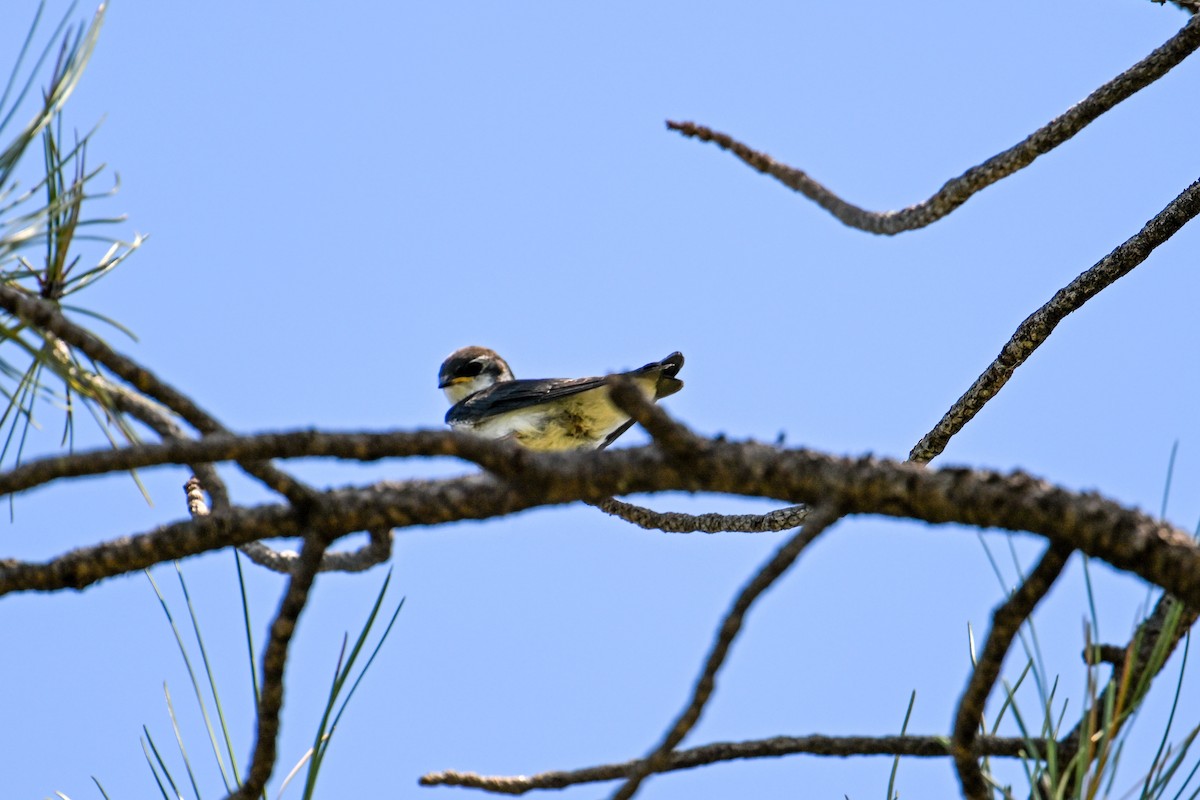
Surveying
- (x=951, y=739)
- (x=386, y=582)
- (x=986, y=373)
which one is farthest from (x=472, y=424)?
(x=951, y=739)

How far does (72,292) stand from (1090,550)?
6.71 ft

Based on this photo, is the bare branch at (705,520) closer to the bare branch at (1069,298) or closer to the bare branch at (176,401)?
the bare branch at (1069,298)

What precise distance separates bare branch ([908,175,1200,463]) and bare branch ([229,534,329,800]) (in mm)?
2172

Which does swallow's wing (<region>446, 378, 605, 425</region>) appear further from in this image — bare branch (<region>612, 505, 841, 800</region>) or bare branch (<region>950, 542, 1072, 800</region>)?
bare branch (<region>612, 505, 841, 800</region>)

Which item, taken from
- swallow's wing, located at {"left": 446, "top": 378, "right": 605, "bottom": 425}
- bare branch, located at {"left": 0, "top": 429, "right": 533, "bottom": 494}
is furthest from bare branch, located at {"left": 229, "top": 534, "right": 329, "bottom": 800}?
swallow's wing, located at {"left": 446, "top": 378, "right": 605, "bottom": 425}

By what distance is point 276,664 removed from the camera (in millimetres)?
1599

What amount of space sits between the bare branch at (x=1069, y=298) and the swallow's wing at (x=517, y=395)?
336 centimetres

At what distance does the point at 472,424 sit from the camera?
23.7 ft

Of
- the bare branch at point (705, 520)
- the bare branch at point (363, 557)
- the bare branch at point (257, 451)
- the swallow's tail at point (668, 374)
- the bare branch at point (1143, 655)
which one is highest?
the swallow's tail at point (668, 374)

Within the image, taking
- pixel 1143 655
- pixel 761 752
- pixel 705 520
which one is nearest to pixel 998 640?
pixel 1143 655

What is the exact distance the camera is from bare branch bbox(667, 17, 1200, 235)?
2770 mm

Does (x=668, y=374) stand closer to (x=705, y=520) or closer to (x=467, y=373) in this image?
(x=705, y=520)

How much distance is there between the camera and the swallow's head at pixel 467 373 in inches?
333

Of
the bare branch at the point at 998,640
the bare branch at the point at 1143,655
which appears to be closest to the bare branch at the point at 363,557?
the bare branch at the point at 998,640
